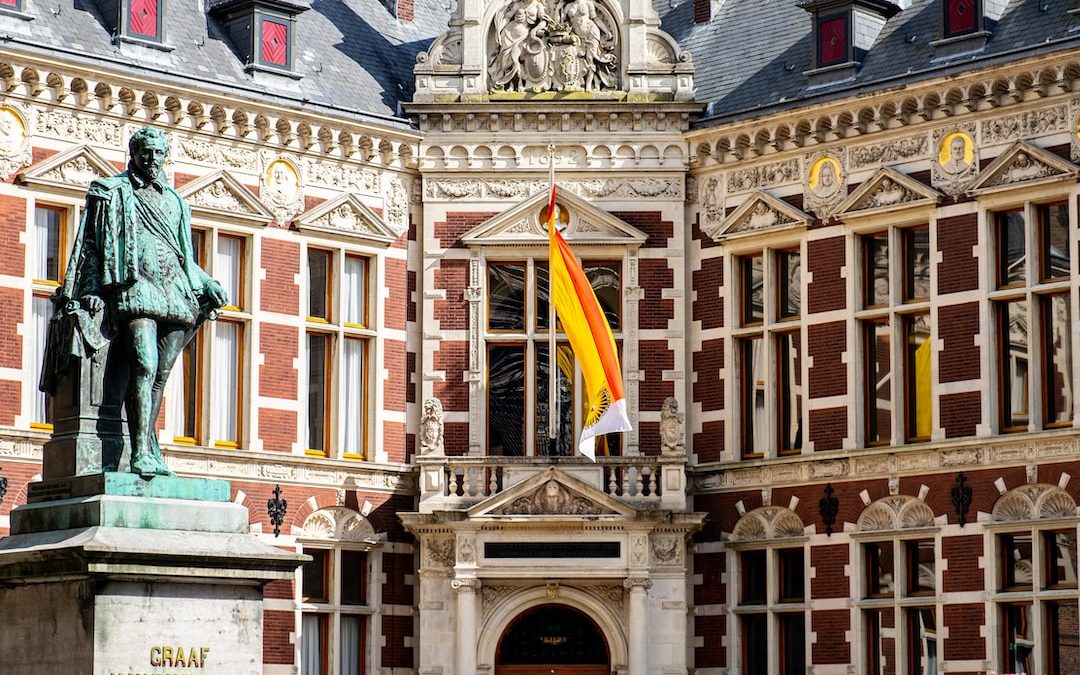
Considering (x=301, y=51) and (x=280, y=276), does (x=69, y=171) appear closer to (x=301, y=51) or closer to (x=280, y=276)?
(x=280, y=276)

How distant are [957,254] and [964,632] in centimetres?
492

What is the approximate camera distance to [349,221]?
31562 mm

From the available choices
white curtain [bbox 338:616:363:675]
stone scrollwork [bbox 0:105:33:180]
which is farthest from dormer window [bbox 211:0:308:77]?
white curtain [bbox 338:616:363:675]

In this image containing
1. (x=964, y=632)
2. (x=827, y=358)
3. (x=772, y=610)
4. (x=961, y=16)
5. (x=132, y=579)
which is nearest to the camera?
(x=132, y=579)

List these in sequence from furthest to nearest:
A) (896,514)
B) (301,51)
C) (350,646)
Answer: (301,51)
(350,646)
(896,514)

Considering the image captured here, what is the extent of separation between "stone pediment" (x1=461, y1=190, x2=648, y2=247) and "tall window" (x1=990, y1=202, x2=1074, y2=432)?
18.0ft

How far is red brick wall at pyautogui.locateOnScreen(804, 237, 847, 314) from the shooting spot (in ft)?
99.9

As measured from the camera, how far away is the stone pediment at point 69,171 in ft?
93.2

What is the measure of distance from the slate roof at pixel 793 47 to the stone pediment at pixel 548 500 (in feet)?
18.7

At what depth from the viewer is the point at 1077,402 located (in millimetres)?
27625

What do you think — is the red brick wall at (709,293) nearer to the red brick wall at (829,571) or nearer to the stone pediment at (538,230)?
the stone pediment at (538,230)

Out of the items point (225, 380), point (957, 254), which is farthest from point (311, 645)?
point (957, 254)

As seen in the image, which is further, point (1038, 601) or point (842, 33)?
point (842, 33)

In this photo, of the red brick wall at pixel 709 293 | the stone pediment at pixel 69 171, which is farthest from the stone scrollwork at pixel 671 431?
the stone pediment at pixel 69 171
